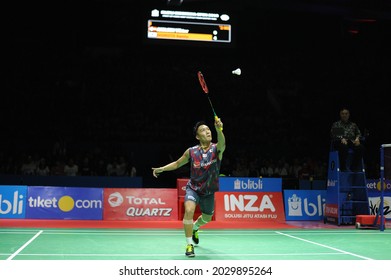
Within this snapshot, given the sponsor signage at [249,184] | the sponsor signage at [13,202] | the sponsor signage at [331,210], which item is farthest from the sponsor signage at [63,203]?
the sponsor signage at [331,210]

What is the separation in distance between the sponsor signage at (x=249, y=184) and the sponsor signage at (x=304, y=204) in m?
1.21

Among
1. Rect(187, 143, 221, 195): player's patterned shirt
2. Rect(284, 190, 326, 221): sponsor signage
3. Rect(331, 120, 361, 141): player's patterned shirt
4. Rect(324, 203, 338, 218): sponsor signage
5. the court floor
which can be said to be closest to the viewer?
the court floor

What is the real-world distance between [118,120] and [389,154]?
1246 cm

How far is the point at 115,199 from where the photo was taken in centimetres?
1329

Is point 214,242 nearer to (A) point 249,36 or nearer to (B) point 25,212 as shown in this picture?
(B) point 25,212

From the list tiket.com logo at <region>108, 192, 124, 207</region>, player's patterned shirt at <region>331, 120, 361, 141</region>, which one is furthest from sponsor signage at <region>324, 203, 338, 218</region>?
tiket.com logo at <region>108, 192, 124, 207</region>

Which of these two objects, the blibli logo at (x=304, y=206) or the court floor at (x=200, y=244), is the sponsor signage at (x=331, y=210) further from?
the court floor at (x=200, y=244)

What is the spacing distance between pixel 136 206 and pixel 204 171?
20.1ft

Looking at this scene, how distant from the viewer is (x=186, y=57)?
2467 cm

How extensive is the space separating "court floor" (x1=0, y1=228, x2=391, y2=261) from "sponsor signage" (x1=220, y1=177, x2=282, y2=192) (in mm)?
3730

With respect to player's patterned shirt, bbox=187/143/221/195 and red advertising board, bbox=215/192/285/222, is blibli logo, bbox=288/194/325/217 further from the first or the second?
player's patterned shirt, bbox=187/143/221/195

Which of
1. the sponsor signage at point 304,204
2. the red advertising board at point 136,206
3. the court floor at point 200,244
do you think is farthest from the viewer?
the sponsor signage at point 304,204

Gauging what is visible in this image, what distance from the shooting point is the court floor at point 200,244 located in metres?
7.23

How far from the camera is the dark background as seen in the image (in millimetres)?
20078
